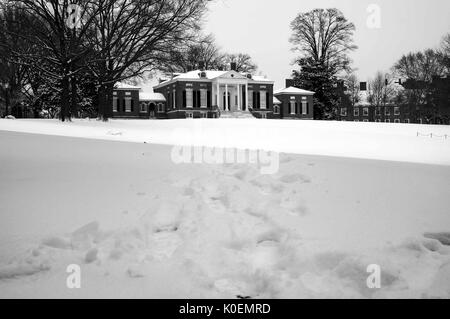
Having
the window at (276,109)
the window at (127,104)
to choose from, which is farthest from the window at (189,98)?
the window at (276,109)

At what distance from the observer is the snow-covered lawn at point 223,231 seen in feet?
14.7

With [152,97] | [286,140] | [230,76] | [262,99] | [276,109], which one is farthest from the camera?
[276,109]

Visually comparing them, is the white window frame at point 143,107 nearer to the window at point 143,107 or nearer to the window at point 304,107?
the window at point 143,107

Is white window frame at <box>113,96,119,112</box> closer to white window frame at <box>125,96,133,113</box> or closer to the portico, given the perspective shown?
white window frame at <box>125,96,133,113</box>

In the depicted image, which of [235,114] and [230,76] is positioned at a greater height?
[230,76]

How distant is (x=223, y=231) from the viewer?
18.1 feet

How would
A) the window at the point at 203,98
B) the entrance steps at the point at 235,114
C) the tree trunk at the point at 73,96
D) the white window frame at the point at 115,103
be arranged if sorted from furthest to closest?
the white window frame at the point at 115,103 → the window at the point at 203,98 → the entrance steps at the point at 235,114 → the tree trunk at the point at 73,96

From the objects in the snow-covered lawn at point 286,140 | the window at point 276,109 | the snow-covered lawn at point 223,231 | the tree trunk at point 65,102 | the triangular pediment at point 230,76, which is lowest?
the snow-covered lawn at point 223,231

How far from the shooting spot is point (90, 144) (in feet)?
40.6

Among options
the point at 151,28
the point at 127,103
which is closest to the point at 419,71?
the point at 127,103

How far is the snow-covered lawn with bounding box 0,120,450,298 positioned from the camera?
447cm

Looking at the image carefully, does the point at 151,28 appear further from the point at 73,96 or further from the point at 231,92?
the point at 231,92

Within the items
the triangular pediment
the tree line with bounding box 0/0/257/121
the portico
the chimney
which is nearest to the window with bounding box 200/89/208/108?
the portico

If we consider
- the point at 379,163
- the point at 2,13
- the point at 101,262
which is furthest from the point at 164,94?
the point at 101,262
